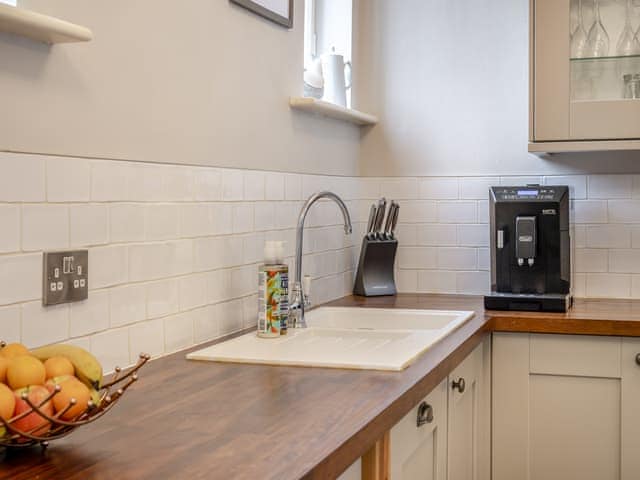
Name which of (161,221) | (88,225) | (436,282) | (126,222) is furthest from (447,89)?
(88,225)

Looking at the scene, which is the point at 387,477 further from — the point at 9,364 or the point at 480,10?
the point at 480,10

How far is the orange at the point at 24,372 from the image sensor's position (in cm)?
106

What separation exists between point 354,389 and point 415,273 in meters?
1.70

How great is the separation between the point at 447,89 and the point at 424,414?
5.58 ft

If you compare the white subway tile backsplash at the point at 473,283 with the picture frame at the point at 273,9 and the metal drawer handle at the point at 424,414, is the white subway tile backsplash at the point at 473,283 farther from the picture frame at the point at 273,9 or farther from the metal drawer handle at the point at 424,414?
the metal drawer handle at the point at 424,414

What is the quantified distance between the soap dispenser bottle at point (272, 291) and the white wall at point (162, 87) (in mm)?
275

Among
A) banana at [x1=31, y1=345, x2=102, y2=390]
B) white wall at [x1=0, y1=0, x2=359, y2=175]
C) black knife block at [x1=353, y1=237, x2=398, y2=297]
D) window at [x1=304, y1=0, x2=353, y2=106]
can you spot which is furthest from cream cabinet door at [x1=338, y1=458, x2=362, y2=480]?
window at [x1=304, y1=0, x2=353, y2=106]

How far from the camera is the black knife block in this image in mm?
2994

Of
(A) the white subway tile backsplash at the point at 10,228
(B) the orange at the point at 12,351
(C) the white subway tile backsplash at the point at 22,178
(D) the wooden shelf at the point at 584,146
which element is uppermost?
(D) the wooden shelf at the point at 584,146

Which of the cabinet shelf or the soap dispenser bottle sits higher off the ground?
the cabinet shelf

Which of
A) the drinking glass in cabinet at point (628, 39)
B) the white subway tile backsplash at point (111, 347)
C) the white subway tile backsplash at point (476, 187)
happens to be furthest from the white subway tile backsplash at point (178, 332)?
the drinking glass in cabinet at point (628, 39)

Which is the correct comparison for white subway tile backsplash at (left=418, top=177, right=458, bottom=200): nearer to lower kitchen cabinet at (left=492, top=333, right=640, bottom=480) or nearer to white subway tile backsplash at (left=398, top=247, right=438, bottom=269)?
white subway tile backsplash at (left=398, top=247, right=438, bottom=269)

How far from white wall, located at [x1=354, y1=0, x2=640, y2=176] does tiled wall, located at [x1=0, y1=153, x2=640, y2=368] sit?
0.07 meters

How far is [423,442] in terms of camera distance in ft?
5.97
